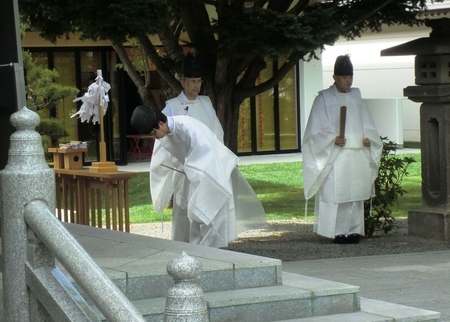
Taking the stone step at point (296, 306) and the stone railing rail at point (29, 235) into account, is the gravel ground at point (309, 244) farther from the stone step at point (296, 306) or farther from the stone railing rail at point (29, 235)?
the stone railing rail at point (29, 235)

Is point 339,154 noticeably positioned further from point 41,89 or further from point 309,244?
point 41,89

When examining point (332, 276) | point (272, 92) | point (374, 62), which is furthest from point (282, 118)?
point (332, 276)

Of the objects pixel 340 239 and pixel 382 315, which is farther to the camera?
pixel 340 239

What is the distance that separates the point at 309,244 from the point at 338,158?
988mm

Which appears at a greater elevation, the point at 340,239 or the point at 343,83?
the point at 343,83

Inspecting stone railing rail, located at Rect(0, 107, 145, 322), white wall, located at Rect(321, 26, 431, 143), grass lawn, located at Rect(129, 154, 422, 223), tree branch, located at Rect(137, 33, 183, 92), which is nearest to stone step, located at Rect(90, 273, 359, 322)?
stone railing rail, located at Rect(0, 107, 145, 322)

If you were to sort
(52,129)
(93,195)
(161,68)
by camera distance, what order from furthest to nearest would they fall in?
(52,129)
(161,68)
(93,195)

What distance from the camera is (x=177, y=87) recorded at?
35.1ft

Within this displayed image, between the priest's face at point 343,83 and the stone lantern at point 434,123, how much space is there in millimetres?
779

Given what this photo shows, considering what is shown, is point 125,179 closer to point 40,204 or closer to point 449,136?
point 449,136

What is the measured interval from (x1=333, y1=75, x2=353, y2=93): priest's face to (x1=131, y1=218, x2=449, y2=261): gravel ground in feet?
5.50

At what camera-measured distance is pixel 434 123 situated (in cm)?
1089

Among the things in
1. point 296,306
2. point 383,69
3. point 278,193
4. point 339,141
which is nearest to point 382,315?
point 296,306

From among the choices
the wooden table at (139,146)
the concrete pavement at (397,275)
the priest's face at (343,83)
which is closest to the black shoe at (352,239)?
the concrete pavement at (397,275)
